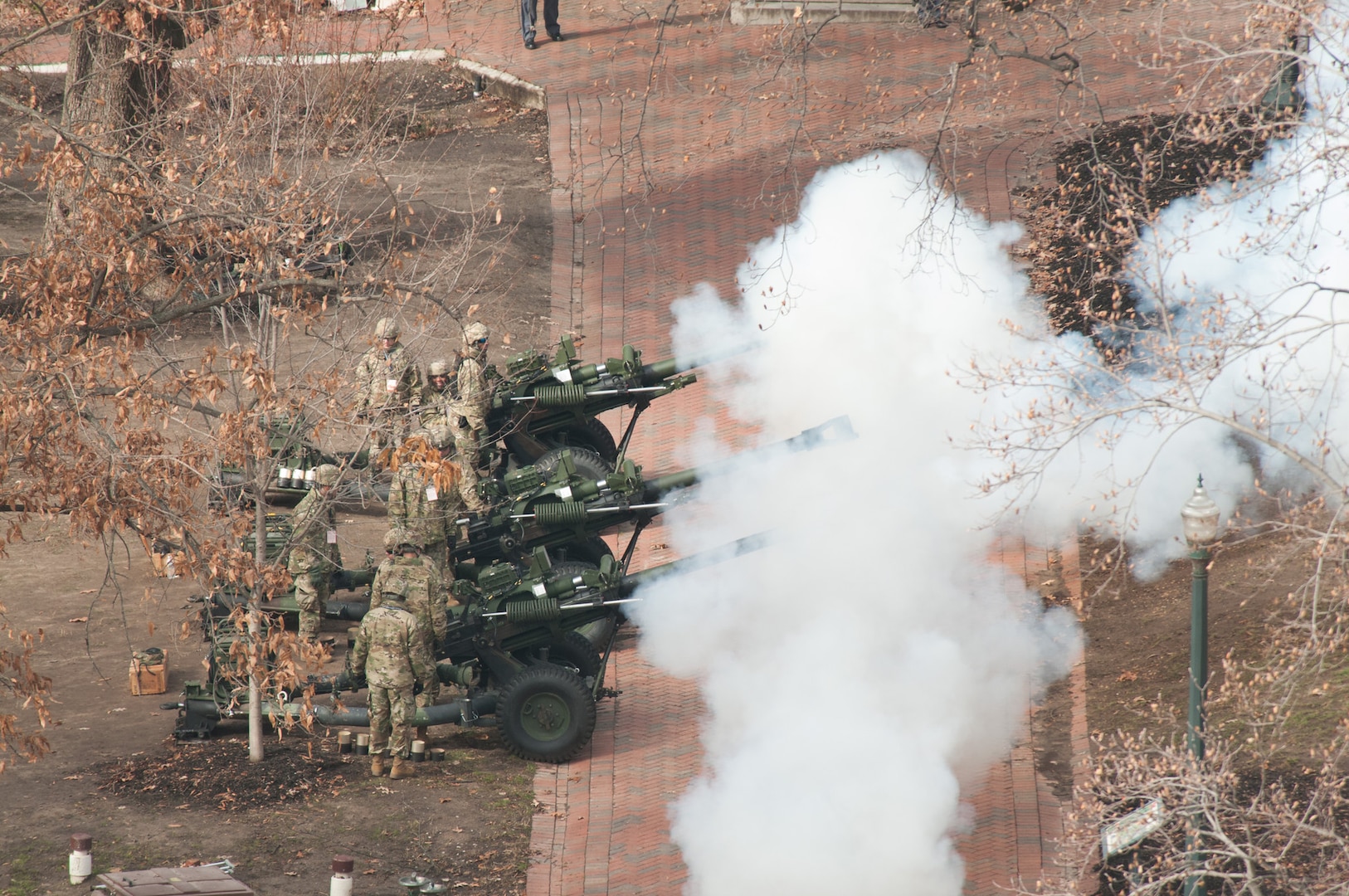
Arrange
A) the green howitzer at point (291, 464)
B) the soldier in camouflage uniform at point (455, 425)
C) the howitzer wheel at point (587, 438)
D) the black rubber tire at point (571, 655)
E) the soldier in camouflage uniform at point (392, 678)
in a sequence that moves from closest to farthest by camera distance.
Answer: the soldier in camouflage uniform at point (392, 678) → the black rubber tire at point (571, 655) → the green howitzer at point (291, 464) → the soldier in camouflage uniform at point (455, 425) → the howitzer wheel at point (587, 438)

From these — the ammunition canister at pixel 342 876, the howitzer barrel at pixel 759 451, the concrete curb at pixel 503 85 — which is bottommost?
the ammunition canister at pixel 342 876

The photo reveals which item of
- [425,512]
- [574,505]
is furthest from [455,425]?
[574,505]

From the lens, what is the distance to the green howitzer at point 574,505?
12.6m

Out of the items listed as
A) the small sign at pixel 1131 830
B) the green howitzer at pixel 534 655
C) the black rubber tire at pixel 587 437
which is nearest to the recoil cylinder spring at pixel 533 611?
the green howitzer at pixel 534 655

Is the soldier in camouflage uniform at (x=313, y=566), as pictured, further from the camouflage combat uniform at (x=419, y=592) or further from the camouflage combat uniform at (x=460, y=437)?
the camouflage combat uniform at (x=419, y=592)

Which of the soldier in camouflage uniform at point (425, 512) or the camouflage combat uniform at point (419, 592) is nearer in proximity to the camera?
the camouflage combat uniform at point (419, 592)

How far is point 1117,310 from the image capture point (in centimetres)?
1648

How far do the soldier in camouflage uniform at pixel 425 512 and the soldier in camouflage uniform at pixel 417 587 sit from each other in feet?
3.36

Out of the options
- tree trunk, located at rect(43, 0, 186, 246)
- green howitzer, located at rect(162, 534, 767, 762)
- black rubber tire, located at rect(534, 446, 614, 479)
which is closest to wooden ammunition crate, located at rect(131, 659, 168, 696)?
green howitzer, located at rect(162, 534, 767, 762)

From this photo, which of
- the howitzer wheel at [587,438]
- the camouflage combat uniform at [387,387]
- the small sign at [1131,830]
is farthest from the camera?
the howitzer wheel at [587,438]

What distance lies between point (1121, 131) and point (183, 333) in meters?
12.0

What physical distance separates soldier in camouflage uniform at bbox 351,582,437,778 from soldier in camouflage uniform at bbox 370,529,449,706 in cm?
16

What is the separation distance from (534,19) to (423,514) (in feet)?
44.9

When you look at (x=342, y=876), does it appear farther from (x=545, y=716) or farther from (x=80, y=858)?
(x=545, y=716)
